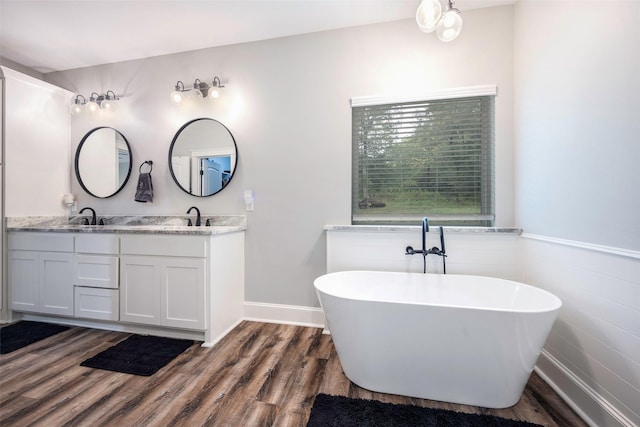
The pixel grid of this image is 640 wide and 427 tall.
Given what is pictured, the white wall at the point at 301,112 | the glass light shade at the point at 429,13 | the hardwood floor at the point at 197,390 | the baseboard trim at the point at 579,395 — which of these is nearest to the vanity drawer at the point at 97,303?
the hardwood floor at the point at 197,390

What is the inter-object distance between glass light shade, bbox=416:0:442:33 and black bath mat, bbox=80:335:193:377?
2.70 metres

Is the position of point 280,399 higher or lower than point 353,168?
lower

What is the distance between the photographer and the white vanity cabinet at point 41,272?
2234mm

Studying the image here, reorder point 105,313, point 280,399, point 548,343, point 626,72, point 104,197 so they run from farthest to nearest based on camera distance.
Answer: point 104,197 < point 105,313 < point 548,343 < point 280,399 < point 626,72

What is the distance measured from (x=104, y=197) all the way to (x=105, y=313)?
128cm

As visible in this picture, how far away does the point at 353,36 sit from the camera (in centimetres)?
226

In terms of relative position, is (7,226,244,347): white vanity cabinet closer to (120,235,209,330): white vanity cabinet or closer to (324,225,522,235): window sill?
(120,235,209,330): white vanity cabinet

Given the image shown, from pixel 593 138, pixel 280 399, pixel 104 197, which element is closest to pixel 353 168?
pixel 593 138

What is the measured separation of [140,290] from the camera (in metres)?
2.09

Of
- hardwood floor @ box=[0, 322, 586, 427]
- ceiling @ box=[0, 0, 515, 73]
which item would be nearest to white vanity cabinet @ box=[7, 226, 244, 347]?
hardwood floor @ box=[0, 322, 586, 427]

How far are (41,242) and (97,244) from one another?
0.60 metres

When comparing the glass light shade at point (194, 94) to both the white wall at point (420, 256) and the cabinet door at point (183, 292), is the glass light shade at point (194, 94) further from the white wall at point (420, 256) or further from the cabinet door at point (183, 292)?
the white wall at point (420, 256)

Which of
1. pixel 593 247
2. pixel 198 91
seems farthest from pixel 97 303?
pixel 593 247

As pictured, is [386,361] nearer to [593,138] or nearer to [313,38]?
[593,138]
